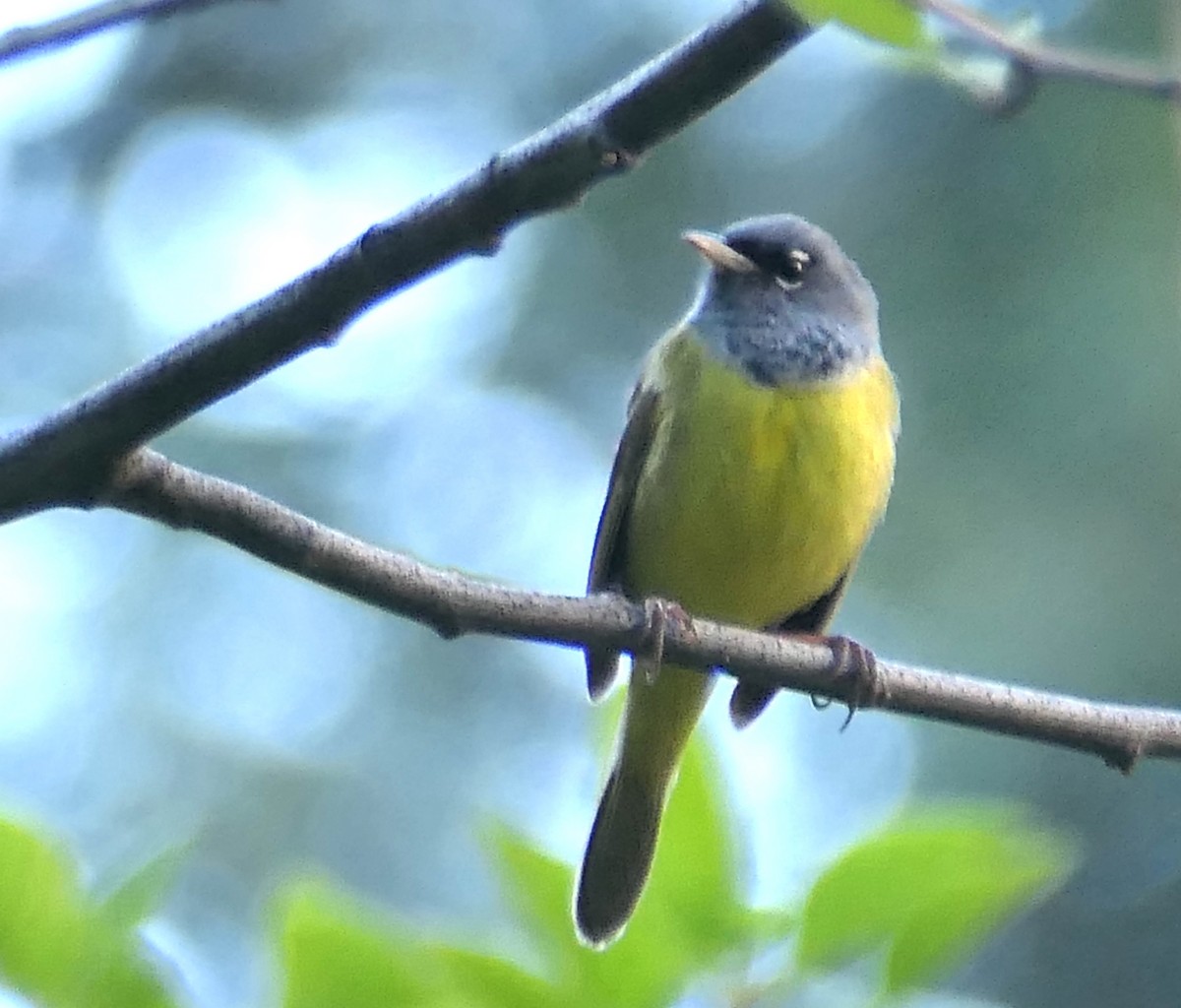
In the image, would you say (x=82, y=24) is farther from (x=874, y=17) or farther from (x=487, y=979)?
(x=487, y=979)

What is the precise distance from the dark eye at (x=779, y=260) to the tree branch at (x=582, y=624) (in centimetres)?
168

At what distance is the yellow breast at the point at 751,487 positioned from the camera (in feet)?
12.2

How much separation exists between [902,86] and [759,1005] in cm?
729

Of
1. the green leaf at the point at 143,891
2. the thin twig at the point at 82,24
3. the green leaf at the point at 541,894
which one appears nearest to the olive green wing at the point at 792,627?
the green leaf at the point at 541,894

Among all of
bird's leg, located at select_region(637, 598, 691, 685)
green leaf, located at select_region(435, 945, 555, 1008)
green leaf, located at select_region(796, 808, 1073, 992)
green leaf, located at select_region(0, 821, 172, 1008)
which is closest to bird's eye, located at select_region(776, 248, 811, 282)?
bird's leg, located at select_region(637, 598, 691, 685)

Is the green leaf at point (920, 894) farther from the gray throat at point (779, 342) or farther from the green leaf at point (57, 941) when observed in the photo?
the gray throat at point (779, 342)

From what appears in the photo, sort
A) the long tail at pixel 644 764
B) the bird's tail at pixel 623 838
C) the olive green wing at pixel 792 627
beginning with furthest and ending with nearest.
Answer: the olive green wing at pixel 792 627, the long tail at pixel 644 764, the bird's tail at pixel 623 838

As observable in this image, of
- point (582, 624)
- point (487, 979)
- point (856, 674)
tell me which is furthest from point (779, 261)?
point (487, 979)

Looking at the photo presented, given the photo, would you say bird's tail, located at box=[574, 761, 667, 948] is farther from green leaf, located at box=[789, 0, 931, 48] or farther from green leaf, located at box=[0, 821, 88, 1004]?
green leaf, located at box=[789, 0, 931, 48]

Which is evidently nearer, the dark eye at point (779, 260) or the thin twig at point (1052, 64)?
the thin twig at point (1052, 64)

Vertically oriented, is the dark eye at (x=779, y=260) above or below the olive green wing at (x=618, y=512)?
above

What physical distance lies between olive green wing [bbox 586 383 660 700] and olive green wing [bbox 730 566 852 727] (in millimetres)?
352

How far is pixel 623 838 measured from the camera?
3932 millimetres

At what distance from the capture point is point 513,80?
9453mm
